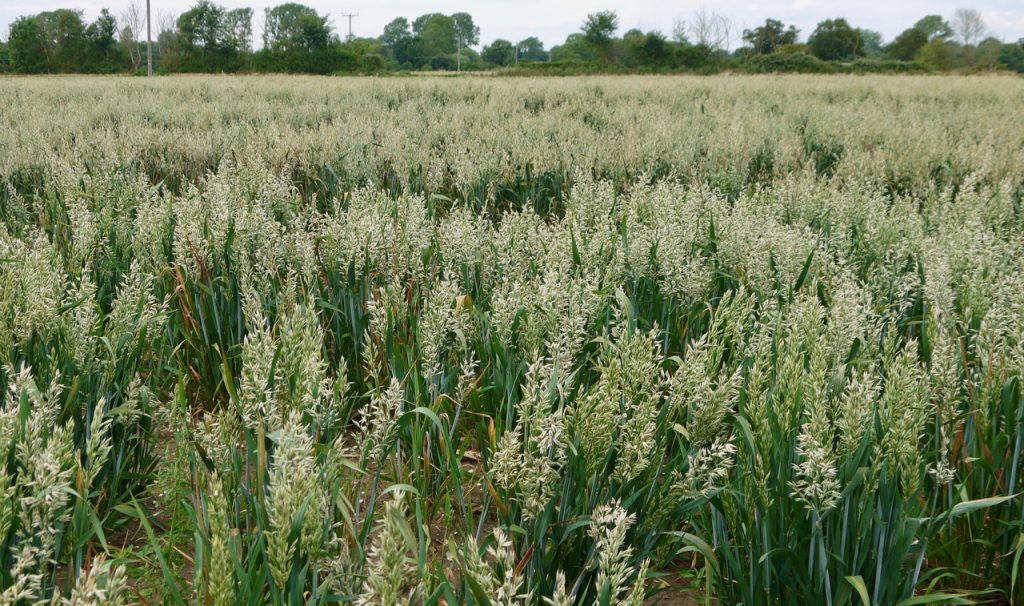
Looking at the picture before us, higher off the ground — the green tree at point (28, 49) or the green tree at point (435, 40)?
the green tree at point (435, 40)

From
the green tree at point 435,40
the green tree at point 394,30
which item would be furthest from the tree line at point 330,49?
the green tree at point 394,30

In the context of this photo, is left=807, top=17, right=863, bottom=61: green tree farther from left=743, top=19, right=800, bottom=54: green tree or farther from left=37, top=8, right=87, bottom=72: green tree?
left=37, top=8, right=87, bottom=72: green tree

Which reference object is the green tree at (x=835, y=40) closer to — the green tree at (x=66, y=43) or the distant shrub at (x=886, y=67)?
the distant shrub at (x=886, y=67)

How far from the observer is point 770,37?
242ft

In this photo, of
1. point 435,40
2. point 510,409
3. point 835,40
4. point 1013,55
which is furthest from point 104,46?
point 1013,55

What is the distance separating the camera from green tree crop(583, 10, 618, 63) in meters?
61.2

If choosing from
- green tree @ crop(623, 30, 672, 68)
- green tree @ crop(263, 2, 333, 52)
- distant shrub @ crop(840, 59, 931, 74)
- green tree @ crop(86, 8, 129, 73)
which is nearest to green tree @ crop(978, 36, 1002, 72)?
distant shrub @ crop(840, 59, 931, 74)

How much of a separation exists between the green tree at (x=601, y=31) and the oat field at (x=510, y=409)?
60.5 m

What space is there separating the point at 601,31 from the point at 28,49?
48210 millimetres

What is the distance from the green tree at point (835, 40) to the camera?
71.0 metres

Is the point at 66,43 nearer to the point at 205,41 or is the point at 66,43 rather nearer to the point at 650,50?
the point at 205,41

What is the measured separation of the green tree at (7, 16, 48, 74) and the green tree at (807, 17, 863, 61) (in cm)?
6960

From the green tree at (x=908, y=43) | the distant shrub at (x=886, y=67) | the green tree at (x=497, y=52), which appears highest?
the green tree at (x=497, y=52)

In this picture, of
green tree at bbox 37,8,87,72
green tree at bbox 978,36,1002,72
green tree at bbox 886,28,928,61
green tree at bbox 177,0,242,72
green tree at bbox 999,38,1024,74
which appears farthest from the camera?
green tree at bbox 886,28,928,61
